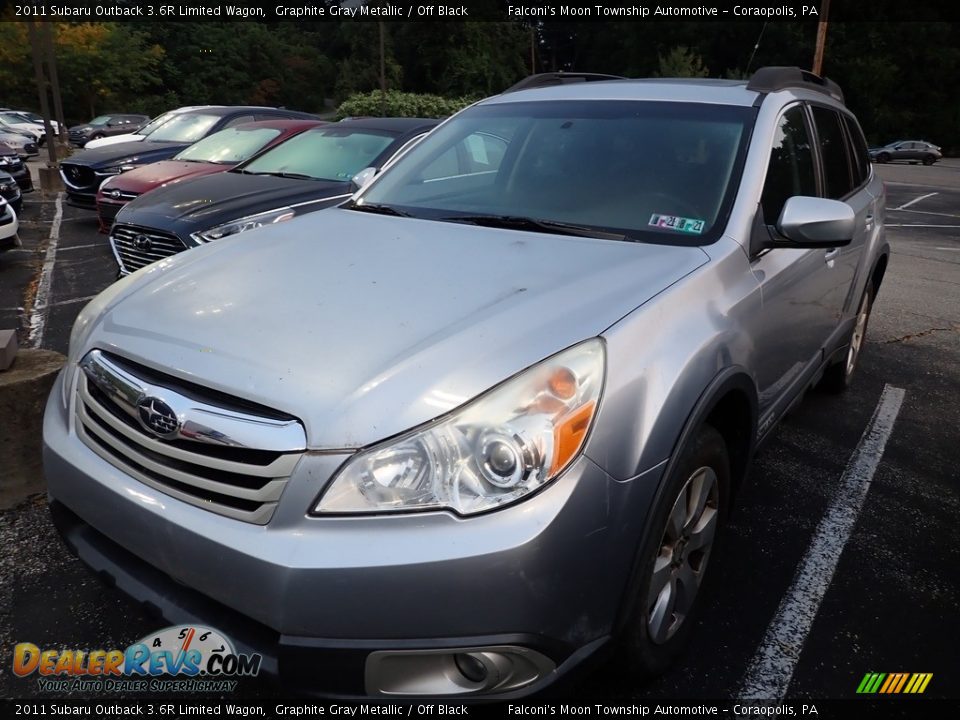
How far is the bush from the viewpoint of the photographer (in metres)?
24.4

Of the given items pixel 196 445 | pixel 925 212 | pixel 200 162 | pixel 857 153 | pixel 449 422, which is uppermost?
pixel 857 153

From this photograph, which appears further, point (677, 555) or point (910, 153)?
point (910, 153)

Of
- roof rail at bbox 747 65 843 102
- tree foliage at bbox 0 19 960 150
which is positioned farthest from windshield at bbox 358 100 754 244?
tree foliage at bbox 0 19 960 150

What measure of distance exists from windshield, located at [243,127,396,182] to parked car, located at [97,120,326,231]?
0.41 m

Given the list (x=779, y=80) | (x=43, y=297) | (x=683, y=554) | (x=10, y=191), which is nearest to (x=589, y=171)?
(x=779, y=80)

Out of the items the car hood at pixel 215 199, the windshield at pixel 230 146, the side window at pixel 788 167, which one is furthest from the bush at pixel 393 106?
the side window at pixel 788 167

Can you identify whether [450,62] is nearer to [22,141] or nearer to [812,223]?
[22,141]

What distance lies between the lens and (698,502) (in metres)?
2.22

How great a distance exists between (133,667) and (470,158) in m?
2.36

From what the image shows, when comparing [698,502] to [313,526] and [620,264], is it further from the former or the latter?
[313,526]

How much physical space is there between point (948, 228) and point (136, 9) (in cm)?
4883

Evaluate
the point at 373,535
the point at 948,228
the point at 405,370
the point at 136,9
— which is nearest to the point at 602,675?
the point at 373,535

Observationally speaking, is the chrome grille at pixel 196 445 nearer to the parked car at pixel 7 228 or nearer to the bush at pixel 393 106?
the parked car at pixel 7 228

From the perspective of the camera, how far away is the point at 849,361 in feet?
15.3
